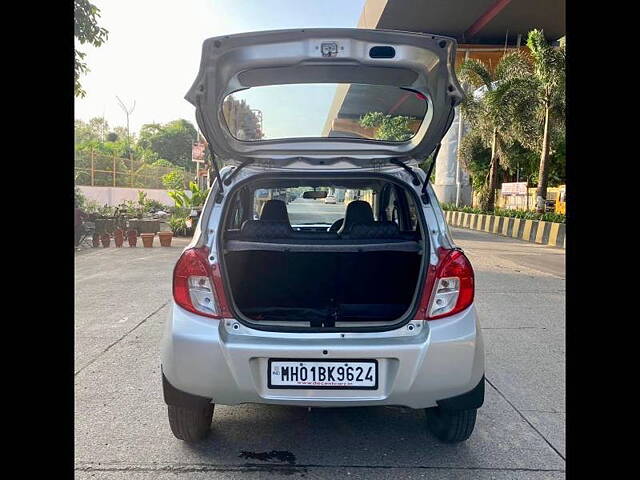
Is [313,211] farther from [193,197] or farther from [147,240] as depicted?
[193,197]

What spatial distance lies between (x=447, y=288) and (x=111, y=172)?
73.8 feet

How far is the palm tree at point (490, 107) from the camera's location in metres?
18.4

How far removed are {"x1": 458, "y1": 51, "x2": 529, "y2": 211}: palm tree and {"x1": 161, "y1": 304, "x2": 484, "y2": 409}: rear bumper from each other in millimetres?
17193

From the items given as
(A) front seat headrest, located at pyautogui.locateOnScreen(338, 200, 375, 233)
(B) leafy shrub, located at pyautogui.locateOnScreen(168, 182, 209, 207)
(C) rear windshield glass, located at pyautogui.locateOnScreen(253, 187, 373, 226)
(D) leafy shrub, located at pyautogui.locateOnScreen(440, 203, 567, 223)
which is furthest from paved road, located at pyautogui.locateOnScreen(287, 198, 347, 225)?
(B) leafy shrub, located at pyautogui.locateOnScreen(168, 182, 209, 207)

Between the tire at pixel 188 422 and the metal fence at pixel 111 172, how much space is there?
59.2ft

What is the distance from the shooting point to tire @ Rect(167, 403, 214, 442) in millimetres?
2742

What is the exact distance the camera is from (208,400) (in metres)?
2.56

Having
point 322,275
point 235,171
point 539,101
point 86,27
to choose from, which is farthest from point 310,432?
point 539,101

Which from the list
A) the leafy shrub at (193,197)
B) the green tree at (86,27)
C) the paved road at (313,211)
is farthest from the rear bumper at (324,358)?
the leafy shrub at (193,197)

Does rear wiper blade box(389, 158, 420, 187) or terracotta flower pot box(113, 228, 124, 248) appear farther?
terracotta flower pot box(113, 228, 124, 248)

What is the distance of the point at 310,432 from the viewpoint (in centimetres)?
304

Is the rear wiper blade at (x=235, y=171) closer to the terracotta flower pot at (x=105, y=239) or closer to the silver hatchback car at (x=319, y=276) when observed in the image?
the silver hatchback car at (x=319, y=276)

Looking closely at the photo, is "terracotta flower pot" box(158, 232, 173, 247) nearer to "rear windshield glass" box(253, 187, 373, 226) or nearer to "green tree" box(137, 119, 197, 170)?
"rear windshield glass" box(253, 187, 373, 226)
